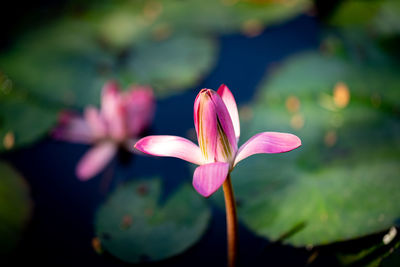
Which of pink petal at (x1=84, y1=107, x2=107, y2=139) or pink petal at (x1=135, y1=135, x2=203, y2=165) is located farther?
pink petal at (x1=84, y1=107, x2=107, y2=139)

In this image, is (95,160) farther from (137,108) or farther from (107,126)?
(137,108)

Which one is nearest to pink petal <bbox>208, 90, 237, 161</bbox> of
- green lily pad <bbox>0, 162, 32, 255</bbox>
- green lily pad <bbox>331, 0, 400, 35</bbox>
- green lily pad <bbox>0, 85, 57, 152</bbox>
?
green lily pad <bbox>0, 162, 32, 255</bbox>

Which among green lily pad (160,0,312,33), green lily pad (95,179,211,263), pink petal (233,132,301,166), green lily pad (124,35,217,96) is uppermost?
green lily pad (160,0,312,33)

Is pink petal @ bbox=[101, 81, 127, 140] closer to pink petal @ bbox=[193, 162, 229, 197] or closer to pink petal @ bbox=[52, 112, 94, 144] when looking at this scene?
pink petal @ bbox=[52, 112, 94, 144]

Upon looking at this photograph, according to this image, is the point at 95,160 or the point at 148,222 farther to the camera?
the point at 95,160

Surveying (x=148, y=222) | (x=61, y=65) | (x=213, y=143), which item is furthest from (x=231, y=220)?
(x=61, y=65)

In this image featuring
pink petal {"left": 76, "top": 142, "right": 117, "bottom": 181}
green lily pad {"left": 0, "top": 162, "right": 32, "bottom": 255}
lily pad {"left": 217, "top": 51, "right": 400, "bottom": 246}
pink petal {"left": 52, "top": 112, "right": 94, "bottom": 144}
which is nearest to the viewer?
lily pad {"left": 217, "top": 51, "right": 400, "bottom": 246}

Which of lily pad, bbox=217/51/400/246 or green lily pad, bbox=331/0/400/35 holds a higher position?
green lily pad, bbox=331/0/400/35
